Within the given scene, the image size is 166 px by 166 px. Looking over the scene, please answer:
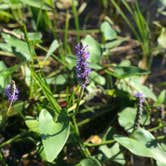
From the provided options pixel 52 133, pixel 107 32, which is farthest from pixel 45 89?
pixel 107 32

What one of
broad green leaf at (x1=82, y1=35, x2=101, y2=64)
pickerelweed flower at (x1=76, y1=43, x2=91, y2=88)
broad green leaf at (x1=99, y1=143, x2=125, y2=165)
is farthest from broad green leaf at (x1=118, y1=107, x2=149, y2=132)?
pickerelweed flower at (x1=76, y1=43, x2=91, y2=88)

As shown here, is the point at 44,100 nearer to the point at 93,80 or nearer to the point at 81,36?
the point at 93,80

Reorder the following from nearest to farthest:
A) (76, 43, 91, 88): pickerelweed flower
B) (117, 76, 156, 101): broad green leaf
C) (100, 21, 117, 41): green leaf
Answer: (76, 43, 91, 88): pickerelweed flower, (117, 76, 156, 101): broad green leaf, (100, 21, 117, 41): green leaf

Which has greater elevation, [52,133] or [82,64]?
[82,64]

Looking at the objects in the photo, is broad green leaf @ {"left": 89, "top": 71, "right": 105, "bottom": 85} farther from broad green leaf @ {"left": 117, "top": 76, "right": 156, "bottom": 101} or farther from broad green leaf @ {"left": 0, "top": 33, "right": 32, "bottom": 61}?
broad green leaf @ {"left": 0, "top": 33, "right": 32, "bottom": 61}

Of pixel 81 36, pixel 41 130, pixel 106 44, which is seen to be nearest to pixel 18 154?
pixel 41 130

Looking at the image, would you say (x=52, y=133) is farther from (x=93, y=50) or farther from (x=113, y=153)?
(x=93, y=50)

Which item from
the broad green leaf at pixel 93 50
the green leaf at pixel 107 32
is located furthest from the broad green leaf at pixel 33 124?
the green leaf at pixel 107 32
